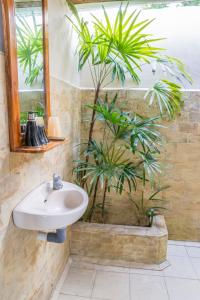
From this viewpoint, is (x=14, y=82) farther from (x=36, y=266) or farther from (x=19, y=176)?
(x=36, y=266)

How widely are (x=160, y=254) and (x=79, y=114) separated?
1599mm

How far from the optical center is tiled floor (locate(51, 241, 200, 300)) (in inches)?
70.1

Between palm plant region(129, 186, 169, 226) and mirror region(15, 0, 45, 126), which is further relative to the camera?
palm plant region(129, 186, 169, 226)

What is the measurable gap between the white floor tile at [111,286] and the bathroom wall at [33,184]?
0.35 m

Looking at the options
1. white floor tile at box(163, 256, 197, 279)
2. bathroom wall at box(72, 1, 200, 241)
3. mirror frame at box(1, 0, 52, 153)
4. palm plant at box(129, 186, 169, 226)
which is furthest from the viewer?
palm plant at box(129, 186, 169, 226)

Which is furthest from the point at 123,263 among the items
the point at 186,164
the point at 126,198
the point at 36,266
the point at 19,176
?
the point at 19,176

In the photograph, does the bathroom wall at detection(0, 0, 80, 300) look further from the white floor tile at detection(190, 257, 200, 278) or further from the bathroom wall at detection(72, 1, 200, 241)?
the white floor tile at detection(190, 257, 200, 278)

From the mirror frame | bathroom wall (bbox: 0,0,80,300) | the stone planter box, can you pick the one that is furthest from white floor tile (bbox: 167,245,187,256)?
the mirror frame

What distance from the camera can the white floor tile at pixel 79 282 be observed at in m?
1.80

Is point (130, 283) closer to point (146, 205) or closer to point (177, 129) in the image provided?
point (146, 205)

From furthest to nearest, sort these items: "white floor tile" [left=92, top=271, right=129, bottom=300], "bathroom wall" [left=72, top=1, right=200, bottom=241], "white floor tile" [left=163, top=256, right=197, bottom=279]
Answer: "bathroom wall" [left=72, top=1, right=200, bottom=241] < "white floor tile" [left=163, top=256, right=197, bottom=279] < "white floor tile" [left=92, top=271, right=129, bottom=300]

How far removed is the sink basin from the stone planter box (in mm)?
734

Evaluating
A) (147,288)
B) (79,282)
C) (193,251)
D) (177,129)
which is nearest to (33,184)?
(79,282)

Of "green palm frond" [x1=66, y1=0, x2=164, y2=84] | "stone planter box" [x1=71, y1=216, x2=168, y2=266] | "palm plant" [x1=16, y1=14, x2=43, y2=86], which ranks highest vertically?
"green palm frond" [x1=66, y1=0, x2=164, y2=84]
